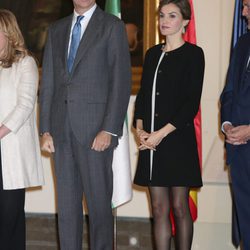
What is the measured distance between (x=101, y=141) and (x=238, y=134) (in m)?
0.78

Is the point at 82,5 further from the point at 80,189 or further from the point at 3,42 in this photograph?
the point at 80,189

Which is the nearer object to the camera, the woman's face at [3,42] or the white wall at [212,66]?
the woman's face at [3,42]

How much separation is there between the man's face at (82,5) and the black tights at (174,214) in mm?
1159

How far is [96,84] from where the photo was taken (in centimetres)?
305

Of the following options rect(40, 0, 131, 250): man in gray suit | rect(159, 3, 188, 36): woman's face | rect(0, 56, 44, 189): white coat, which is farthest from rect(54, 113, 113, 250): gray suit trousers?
rect(159, 3, 188, 36): woman's face

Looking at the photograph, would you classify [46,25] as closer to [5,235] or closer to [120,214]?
[120,214]

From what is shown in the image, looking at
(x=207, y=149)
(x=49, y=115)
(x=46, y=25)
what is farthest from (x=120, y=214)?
(x=49, y=115)

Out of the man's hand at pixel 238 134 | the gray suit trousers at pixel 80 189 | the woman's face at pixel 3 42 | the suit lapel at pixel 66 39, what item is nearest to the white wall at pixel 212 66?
the man's hand at pixel 238 134

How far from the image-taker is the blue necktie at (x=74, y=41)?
3.12 metres

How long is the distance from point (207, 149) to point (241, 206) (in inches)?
75.8

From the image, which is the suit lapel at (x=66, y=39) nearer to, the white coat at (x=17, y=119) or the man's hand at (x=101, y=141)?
the white coat at (x=17, y=119)

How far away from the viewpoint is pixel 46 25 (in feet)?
17.1

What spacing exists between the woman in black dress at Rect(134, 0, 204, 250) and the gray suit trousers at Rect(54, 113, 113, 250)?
0.91 ft

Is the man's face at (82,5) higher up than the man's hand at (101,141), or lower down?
higher up
